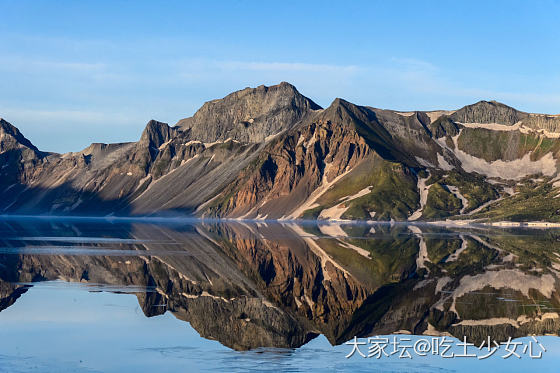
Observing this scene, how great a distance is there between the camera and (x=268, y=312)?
5669 cm

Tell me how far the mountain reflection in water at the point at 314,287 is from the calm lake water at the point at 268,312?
183mm

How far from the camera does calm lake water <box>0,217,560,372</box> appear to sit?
4131 cm

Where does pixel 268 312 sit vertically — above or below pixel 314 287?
below

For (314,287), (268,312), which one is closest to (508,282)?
(314,287)

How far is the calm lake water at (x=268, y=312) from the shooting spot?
4131 centimetres

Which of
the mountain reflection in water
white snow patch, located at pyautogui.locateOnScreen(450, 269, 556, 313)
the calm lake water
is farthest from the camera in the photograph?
white snow patch, located at pyautogui.locateOnScreen(450, 269, 556, 313)

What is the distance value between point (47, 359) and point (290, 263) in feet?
181

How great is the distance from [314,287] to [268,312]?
606 inches

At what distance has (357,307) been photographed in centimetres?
5969

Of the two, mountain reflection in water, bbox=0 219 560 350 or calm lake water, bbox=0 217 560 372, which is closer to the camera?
calm lake water, bbox=0 217 560 372

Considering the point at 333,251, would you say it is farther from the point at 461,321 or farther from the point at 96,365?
the point at 96,365

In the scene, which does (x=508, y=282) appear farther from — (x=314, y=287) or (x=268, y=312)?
(x=268, y=312)

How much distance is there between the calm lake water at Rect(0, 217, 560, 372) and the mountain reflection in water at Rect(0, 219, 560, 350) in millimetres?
183

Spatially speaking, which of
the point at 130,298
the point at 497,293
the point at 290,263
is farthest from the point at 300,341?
the point at 290,263
